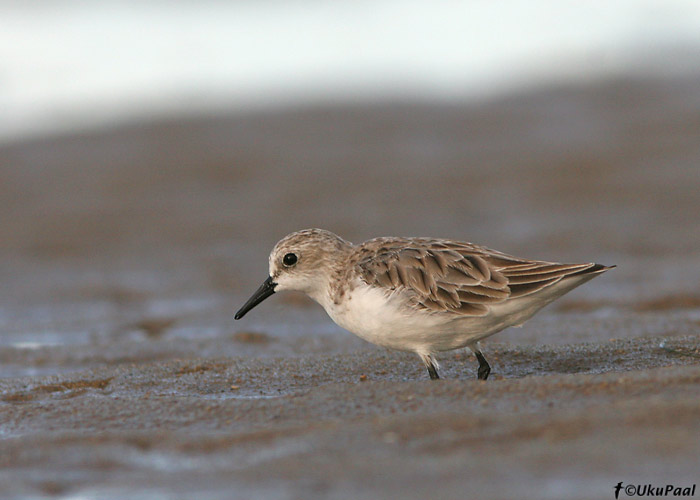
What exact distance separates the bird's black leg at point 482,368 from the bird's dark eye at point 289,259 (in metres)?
1.35

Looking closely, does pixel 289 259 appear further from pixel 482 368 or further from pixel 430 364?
pixel 482 368

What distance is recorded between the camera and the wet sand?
12.5ft

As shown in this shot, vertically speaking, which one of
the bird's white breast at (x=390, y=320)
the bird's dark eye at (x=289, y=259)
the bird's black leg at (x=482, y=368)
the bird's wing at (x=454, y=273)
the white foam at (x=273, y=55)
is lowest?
the bird's black leg at (x=482, y=368)

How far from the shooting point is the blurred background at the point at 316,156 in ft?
30.0

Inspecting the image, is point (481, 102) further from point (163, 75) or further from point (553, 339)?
point (553, 339)

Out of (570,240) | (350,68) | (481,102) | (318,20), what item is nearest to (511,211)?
(570,240)

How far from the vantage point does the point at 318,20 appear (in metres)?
18.8

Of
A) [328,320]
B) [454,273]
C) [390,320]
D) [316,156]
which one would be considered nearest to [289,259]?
[390,320]

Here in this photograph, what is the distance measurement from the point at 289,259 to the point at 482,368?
58.6 inches

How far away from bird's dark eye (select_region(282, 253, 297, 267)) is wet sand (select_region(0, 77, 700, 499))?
25.5 inches

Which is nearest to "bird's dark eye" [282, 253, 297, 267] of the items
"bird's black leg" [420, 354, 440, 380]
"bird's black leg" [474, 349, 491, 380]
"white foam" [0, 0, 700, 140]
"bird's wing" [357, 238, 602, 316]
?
"bird's wing" [357, 238, 602, 316]

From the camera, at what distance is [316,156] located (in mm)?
12906

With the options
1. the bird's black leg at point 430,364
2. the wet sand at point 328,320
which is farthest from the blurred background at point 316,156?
the bird's black leg at point 430,364

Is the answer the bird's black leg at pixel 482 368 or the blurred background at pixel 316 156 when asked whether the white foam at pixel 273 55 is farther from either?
the bird's black leg at pixel 482 368
